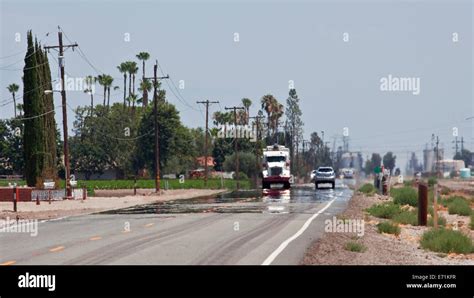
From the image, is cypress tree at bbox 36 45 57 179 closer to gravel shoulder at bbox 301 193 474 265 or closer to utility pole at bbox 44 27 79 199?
utility pole at bbox 44 27 79 199

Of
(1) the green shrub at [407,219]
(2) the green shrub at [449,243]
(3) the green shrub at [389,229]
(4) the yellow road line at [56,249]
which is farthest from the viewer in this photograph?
(1) the green shrub at [407,219]

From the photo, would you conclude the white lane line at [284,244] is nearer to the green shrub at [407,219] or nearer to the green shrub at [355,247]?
the green shrub at [355,247]

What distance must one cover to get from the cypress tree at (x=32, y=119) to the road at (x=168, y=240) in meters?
36.2

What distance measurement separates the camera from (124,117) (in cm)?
13162

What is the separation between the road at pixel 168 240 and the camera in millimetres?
16016

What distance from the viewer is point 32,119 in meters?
66.0

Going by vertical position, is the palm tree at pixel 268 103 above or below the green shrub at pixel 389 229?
above

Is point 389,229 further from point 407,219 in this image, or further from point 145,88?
point 145,88

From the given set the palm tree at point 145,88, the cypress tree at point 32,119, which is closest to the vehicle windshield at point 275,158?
the cypress tree at point 32,119

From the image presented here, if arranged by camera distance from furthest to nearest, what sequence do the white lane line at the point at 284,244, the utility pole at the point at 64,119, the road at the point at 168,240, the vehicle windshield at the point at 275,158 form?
the vehicle windshield at the point at 275,158 < the utility pole at the point at 64,119 < the road at the point at 168,240 < the white lane line at the point at 284,244
